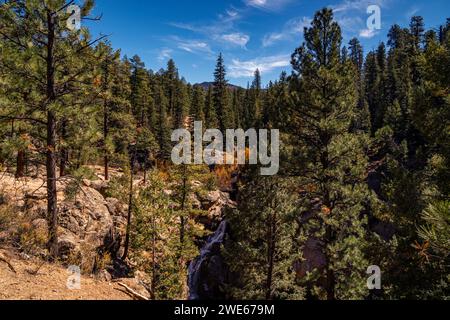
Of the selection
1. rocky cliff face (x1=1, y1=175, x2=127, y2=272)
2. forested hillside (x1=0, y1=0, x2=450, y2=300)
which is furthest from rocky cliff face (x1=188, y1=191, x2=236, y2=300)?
rocky cliff face (x1=1, y1=175, x2=127, y2=272)

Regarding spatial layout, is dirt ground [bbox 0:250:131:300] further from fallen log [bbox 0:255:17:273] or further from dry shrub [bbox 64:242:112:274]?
dry shrub [bbox 64:242:112:274]

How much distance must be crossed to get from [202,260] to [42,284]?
19.7 meters

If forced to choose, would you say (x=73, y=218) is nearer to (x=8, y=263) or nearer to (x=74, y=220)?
(x=74, y=220)

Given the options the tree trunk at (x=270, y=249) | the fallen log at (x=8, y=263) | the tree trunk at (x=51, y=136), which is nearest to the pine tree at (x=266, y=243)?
the tree trunk at (x=270, y=249)

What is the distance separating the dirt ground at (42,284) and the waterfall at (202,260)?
1664cm

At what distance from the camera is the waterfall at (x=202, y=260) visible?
24.5 m

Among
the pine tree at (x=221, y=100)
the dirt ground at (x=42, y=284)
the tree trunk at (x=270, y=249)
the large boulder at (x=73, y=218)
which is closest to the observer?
the dirt ground at (x=42, y=284)

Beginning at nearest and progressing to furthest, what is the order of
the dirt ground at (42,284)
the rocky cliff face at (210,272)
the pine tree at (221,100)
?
the dirt ground at (42,284), the rocky cliff face at (210,272), the pine tree at (221,100)

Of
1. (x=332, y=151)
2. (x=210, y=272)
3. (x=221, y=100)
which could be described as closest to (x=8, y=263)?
(x=332, y=151)

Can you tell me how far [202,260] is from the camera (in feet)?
85.2

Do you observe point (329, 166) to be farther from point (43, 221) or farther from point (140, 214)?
point (43, 221)

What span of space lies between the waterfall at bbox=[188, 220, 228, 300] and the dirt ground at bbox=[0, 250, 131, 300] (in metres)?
16.6

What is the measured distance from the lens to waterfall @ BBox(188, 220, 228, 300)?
24534mm

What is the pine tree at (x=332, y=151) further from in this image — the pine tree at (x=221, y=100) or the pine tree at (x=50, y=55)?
the pine tree at (x=221, y=100)
